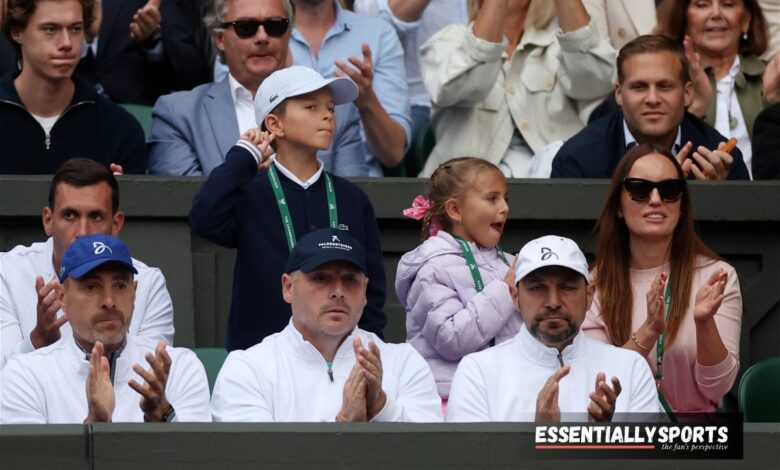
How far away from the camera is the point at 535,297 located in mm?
7016

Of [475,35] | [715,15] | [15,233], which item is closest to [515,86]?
[475,35]

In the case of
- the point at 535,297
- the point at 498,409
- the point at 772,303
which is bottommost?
the point at 498,409

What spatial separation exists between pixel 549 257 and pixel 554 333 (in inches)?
11.1

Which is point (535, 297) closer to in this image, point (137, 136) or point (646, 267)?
point (646, 267)

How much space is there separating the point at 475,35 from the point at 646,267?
1851 millimetres

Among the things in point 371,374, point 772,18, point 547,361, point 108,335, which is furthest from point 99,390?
point 772,18

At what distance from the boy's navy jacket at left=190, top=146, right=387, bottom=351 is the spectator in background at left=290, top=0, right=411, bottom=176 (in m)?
1.52

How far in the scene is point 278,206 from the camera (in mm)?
7516

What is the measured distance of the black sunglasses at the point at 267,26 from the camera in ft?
28.3

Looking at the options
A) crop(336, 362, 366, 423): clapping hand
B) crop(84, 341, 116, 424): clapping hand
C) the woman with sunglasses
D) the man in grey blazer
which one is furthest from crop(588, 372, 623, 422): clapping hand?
the man in grey blazer

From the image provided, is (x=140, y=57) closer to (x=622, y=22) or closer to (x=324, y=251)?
(x=622, y=22)

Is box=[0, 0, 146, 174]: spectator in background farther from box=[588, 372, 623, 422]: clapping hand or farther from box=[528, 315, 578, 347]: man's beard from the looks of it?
box=[588, 372, 623, 422]: clapping hand

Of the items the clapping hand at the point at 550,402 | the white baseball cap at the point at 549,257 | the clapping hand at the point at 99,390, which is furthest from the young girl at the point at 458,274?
the clapping hand at the point at 99,390

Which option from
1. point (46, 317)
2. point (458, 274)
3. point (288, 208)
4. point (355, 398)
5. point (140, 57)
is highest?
point (140, 57)
